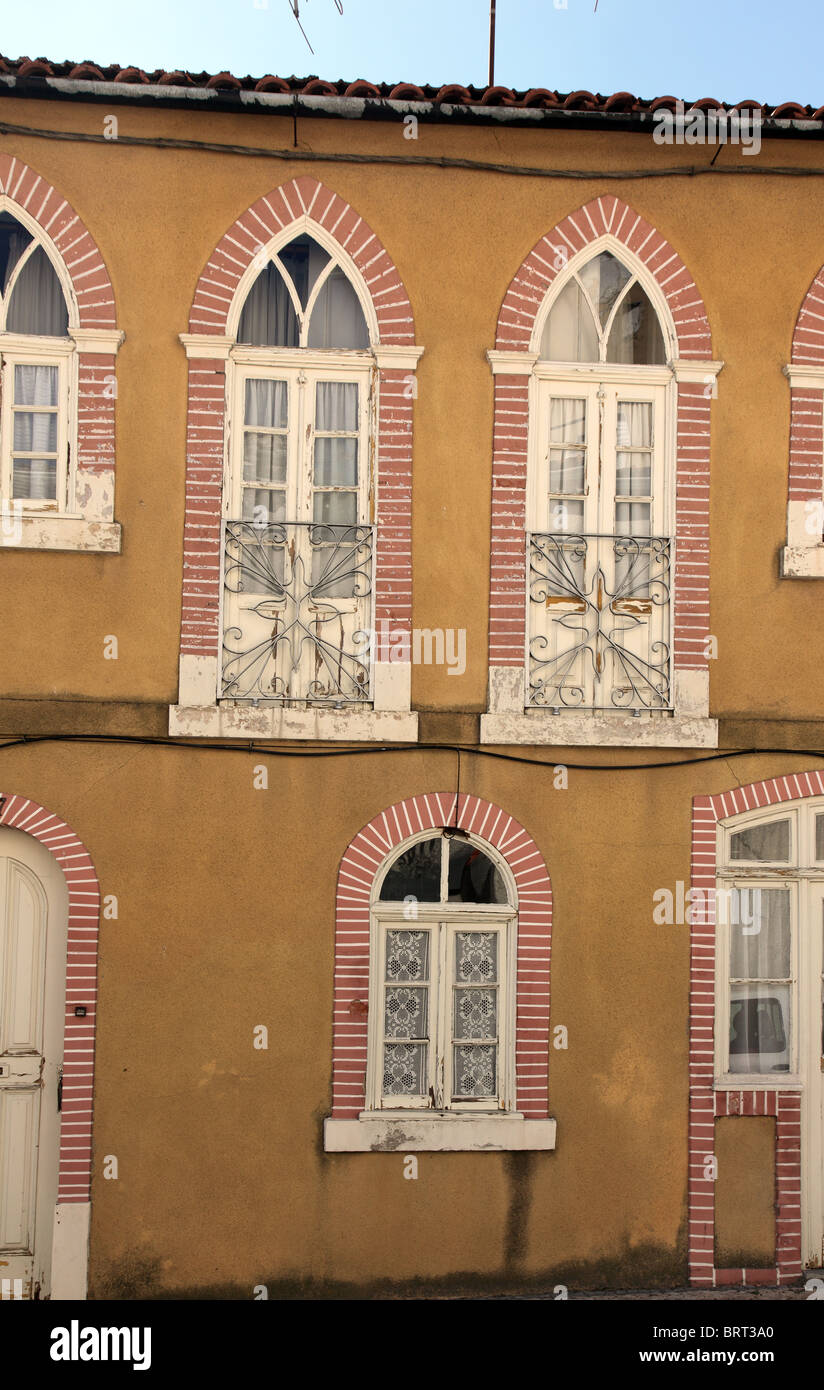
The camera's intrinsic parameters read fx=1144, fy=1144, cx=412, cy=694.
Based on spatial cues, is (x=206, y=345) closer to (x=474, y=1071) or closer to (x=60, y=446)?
(x=60, y=446)

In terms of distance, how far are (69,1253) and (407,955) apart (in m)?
2.82

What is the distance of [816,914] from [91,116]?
7.34 meters

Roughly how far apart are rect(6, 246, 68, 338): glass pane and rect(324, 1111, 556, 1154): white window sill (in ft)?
18.5

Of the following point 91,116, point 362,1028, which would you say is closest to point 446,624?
point 362,1028

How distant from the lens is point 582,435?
26.3ft

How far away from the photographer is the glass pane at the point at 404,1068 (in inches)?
300

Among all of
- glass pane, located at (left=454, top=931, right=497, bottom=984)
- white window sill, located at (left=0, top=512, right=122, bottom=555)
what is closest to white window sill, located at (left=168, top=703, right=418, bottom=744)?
white window sill, located at (left=0, top=512, right=122, bottom=555)

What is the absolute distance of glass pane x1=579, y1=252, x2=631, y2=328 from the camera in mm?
8055

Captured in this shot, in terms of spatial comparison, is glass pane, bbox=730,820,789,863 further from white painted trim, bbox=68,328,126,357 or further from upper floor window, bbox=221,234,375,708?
white painted trim, bbox=68,328,126,357

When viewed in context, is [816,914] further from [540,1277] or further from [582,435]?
[582,435]

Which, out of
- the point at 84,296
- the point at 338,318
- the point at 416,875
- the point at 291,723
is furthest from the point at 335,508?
the point at 416,875

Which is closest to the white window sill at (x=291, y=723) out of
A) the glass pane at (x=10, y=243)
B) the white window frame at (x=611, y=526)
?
the white window frame at (x=611, y=526)

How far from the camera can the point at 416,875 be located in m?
7.78

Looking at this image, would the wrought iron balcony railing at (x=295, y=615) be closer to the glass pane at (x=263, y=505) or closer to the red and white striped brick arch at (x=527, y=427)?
the glass pane at (x=263, y=505)
